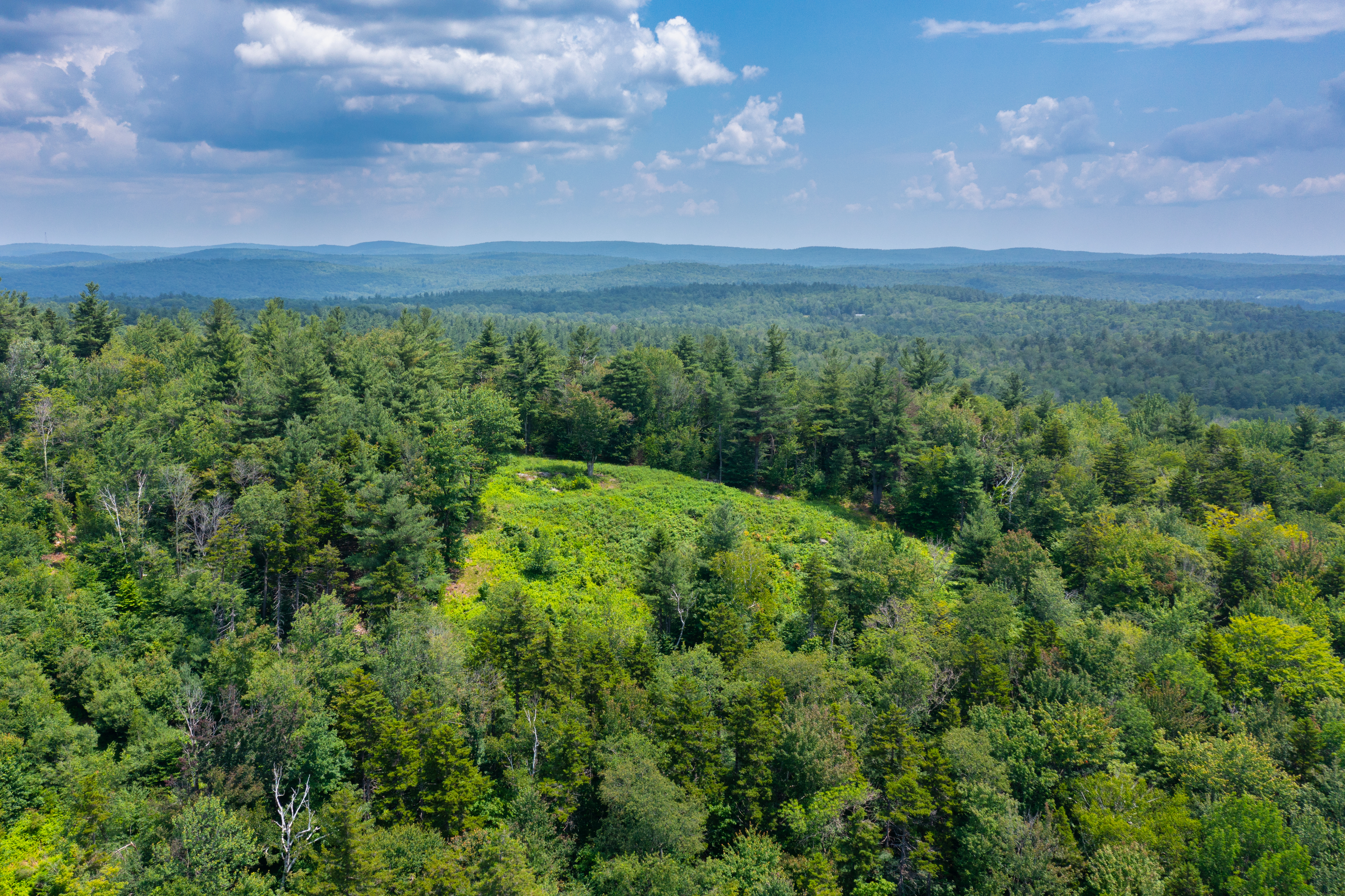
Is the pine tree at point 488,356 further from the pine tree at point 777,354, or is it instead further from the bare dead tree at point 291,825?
the bare dead tree at point 291,825

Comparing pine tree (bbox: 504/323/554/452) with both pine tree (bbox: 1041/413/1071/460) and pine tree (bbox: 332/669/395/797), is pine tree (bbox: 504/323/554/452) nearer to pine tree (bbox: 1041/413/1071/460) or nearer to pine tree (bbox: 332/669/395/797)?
pine tree (bbox: 332/669/395/797)

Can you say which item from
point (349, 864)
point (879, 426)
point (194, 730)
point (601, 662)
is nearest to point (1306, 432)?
point (879, 426)

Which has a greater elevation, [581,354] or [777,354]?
[777,354]

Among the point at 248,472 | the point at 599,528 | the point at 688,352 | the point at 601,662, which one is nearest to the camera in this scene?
the point at 601,662

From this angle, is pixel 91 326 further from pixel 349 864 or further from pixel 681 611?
pixel 349 864

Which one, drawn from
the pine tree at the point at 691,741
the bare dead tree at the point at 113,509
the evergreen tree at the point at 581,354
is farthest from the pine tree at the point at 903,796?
the evergreen tree at the point at 581,354

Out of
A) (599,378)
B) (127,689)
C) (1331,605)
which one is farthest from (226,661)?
(1331,605)

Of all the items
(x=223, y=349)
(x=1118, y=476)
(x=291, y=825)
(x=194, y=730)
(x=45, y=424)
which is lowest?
(x=291, y=825)
